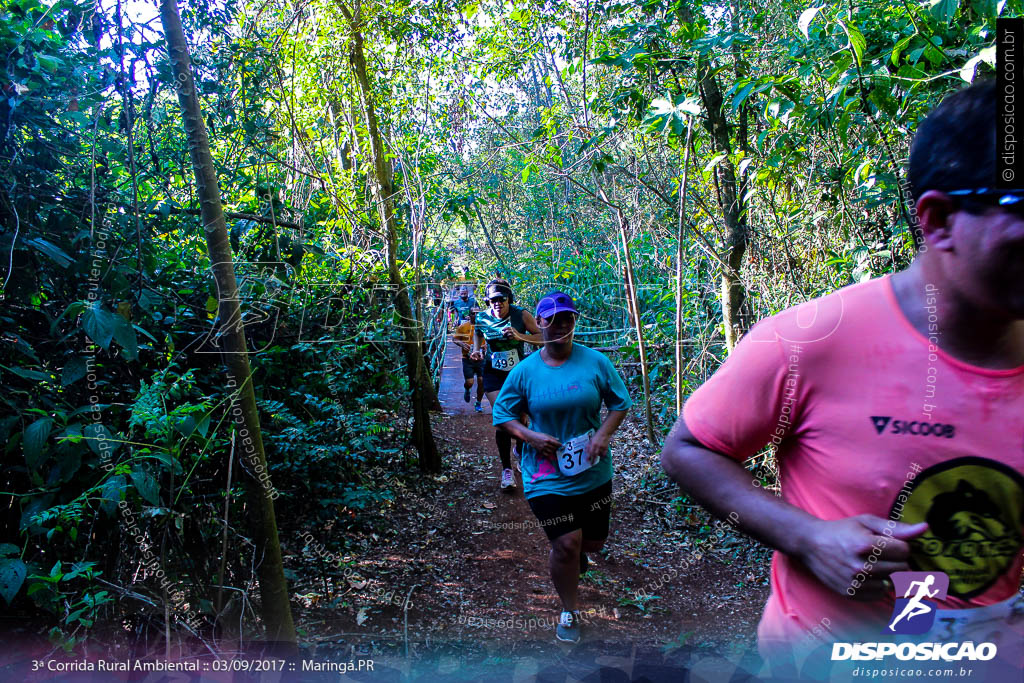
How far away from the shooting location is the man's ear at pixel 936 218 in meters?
1.01

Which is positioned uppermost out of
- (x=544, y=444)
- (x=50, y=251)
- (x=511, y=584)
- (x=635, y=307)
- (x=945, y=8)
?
(x=945, y=8)

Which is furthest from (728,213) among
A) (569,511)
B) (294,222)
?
(294,222)

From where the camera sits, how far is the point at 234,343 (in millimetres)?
2244

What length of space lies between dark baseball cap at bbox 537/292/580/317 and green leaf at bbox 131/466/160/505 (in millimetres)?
2130

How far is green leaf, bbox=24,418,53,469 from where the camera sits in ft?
7.16

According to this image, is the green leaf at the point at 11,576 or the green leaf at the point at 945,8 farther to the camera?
the green leaf at the point at 945,8

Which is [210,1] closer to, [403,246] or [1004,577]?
[403,246]

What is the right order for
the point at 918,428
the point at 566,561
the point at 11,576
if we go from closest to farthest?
the point at 918,428 < the point at 11,576 < the point at 566,561

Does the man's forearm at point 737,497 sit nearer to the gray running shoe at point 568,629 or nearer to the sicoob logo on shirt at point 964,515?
the sicoob logo on shirt at point 964,515

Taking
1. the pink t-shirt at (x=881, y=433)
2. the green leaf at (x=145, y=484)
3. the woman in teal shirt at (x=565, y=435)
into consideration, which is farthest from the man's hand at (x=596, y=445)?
the pink t-shirt at (x=881, y=433)

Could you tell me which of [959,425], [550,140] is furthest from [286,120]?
[959,425]

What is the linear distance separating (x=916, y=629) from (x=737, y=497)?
38 cm

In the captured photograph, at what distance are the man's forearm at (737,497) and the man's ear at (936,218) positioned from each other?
50 centimetres

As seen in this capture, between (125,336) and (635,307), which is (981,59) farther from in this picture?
(635,307)
